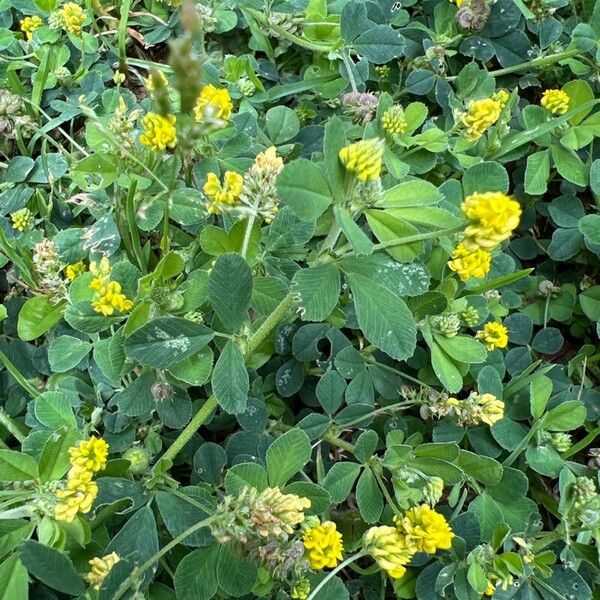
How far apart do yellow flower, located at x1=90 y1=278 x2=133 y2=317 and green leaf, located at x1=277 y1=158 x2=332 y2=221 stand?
0.57 m

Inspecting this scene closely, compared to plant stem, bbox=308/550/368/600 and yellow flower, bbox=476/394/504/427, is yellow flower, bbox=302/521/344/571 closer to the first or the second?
plant stem, bbox=308/550/368/600

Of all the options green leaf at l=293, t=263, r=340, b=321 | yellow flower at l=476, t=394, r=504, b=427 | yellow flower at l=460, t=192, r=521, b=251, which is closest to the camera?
yellow flower at l=460, t=192, r=521, b=251

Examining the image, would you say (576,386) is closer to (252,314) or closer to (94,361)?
(252,314)

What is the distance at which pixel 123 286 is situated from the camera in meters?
1.73

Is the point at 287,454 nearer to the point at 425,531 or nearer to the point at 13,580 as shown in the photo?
the point at 425,531

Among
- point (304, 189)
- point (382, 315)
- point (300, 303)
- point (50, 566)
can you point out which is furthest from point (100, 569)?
point (304, 189)

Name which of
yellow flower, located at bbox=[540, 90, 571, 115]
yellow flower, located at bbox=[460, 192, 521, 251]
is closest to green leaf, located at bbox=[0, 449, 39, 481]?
yellow flower, located at bbox=[460, 192, 521, 251]

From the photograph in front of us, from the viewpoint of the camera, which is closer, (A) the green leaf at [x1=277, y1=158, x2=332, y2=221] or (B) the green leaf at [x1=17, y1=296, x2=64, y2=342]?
(A) the green leaf at [x1=277, y1=158, x2=332, y2=221]

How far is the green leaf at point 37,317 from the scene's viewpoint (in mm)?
1954

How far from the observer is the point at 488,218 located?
1.19 metres

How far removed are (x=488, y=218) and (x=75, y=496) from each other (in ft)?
3.24

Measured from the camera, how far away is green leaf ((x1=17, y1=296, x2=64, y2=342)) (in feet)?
6.41

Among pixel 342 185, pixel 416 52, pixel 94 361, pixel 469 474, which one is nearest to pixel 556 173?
pixel 416 52

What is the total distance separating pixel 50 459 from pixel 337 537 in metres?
0.68
